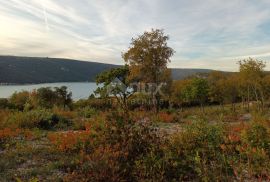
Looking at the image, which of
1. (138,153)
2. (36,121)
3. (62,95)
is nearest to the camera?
(138,153)

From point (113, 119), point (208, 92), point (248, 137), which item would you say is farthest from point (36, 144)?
point (208, 92)

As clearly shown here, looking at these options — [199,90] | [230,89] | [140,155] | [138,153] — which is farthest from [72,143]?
[230,89]

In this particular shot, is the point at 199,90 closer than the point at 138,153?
No

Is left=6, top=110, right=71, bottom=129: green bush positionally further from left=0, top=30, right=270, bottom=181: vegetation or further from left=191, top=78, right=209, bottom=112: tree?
left=191, top=78, right=209, bottom=112: tree

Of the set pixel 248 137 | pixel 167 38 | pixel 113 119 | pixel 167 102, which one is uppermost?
pixel 167 38

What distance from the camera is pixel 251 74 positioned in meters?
44.5

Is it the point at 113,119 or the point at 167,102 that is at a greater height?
the point at 113,119

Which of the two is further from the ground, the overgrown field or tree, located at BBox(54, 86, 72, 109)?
the overgrown field

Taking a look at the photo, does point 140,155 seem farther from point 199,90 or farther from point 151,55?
point 199,90

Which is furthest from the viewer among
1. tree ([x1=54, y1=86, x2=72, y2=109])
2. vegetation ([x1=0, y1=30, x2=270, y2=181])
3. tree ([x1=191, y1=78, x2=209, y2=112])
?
tree ([x1=191, y1=78, x2=209, y2=112])

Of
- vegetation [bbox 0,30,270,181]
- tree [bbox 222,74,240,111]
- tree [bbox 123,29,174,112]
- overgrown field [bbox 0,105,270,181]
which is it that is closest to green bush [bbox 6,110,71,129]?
vegetation [bbox 0,30,270,181]

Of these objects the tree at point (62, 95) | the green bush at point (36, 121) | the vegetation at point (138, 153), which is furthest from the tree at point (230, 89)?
the vegetation at point (138, 153)

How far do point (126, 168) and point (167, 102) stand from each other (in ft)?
200

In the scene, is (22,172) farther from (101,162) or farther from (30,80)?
(30,80)
